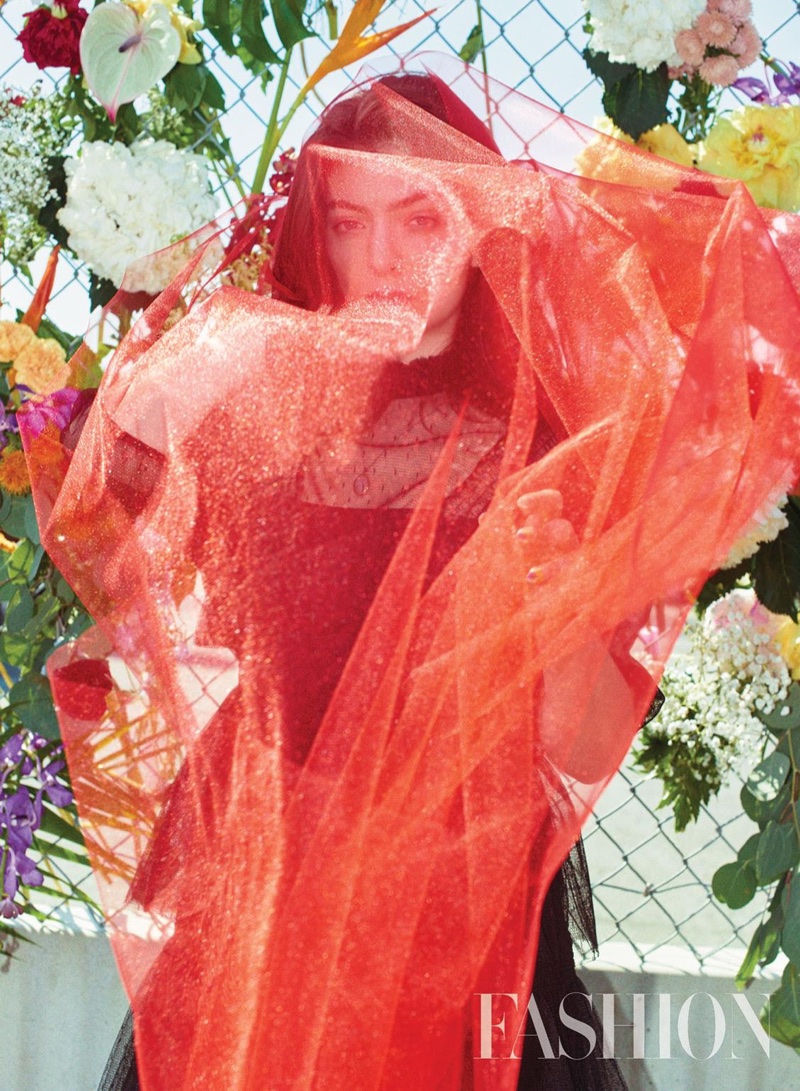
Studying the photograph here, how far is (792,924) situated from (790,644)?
346mm

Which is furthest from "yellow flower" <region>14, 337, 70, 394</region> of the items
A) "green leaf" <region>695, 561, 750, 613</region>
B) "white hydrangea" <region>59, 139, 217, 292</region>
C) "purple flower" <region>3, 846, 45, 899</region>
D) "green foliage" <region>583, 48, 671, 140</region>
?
"green leaf" <region>695, 561, 750, 613</region>

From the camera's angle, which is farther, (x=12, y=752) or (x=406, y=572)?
(x=12, y=752)

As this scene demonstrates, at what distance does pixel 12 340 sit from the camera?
1.55 m

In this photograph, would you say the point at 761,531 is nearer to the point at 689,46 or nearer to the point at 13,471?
the point at 689,46

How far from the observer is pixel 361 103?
3.96 feet

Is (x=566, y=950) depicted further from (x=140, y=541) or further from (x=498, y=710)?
(x=140, y=541)

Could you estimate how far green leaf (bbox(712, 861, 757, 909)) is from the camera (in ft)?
4.64

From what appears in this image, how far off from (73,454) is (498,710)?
0.63 metres

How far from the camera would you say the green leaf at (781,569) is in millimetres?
1412

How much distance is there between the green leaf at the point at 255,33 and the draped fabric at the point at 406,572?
16.5 inches

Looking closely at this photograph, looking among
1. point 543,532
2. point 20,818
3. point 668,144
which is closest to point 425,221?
point 543,532

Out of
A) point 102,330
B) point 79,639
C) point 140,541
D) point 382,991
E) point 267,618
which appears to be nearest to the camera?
point 382,991

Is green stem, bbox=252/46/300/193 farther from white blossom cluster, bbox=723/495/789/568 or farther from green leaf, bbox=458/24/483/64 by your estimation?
white blossom cluster, bbox=723/495/789/568

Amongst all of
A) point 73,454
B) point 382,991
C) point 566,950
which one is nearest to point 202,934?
point 382,991
